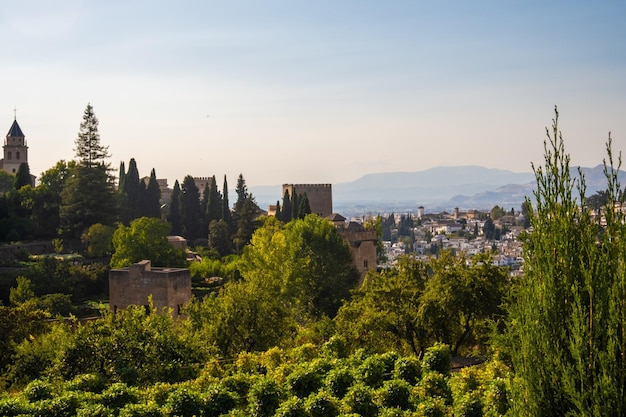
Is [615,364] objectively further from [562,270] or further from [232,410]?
[232,410]

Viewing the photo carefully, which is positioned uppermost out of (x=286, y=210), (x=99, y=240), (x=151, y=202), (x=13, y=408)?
(x=151, y=202)

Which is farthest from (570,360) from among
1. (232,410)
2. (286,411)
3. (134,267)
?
(134,267)

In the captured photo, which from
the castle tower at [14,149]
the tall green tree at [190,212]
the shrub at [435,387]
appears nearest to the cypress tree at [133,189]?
the tall green tree at [190,212]

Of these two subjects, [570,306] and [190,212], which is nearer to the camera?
[570,306]

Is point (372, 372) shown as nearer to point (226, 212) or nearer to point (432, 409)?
point (432, 409)

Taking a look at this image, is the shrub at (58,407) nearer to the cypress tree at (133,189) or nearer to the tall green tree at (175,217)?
the cypress tree at (133,189)

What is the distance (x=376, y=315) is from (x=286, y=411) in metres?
11.7

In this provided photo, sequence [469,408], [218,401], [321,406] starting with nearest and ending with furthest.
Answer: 1. [469,408]
2. [321,406]
3. [218,401]

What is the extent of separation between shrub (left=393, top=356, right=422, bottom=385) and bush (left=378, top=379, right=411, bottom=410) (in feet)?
4.92

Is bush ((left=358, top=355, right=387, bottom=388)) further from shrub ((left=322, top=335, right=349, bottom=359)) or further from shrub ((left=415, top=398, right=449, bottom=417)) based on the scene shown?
shrub ((left=322, top=335, right=349, bottom=359))

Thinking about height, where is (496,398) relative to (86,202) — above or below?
below

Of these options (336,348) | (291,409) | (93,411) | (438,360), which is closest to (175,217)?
(336,348)

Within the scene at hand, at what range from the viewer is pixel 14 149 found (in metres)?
91.2

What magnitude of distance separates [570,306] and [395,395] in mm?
9415
